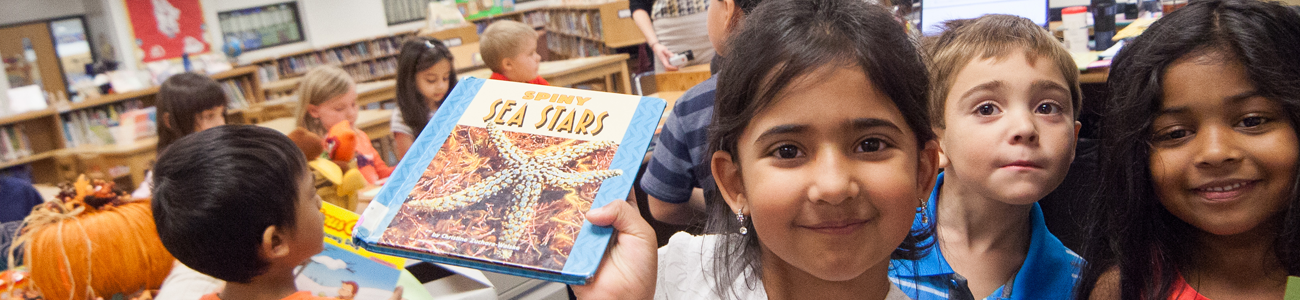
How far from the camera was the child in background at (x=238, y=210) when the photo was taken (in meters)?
1.23

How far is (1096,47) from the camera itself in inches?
109

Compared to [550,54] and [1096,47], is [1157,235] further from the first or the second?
[550,54]

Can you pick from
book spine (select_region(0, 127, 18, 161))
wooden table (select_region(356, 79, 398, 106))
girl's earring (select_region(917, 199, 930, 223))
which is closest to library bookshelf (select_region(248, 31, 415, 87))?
wooden table (select_region(356, 79, 398, 106))

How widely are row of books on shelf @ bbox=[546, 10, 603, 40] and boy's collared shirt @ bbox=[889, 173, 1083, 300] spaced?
7.75 meters

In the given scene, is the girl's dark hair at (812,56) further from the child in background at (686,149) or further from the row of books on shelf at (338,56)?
the row of books on shelf at (338,56)

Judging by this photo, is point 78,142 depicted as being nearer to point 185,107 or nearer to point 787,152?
point 185,107

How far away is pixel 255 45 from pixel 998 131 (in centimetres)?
959

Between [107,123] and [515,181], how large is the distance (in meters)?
7.58

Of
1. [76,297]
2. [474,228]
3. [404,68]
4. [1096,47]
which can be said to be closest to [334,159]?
[404,68]

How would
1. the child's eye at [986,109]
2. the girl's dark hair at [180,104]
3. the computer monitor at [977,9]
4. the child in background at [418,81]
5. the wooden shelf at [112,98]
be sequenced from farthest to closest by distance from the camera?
the wooden shelf at [112,98] → the child in background at [418,81] → the girl's dark hair at [180,104] → the computer monitor at [977,9] → the child's eye at [986,109]

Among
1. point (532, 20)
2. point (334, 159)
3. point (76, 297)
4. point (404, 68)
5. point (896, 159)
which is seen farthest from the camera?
point (532, 20)

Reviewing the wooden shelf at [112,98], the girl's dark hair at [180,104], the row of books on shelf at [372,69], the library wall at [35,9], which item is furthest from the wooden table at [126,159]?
the row of books on shelf at [372,69]

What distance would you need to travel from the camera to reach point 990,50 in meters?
1.10

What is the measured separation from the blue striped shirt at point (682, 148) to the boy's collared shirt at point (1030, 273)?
1.67ft
